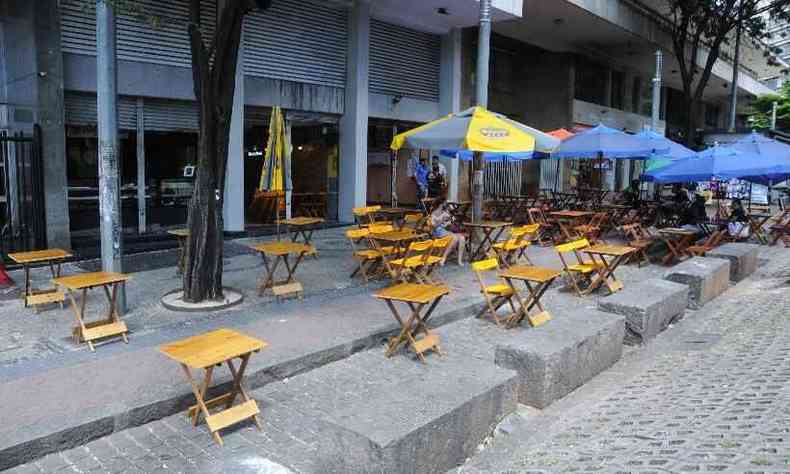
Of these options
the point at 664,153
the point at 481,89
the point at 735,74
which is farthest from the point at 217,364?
the point at 735,74

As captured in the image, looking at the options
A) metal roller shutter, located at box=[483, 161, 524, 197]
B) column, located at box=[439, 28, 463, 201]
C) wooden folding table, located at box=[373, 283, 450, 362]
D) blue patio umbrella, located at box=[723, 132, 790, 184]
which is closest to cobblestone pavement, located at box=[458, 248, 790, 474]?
wooden folding table, located at box=[373, 283, 450, 362]

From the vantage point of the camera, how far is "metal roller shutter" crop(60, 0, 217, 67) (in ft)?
32.9

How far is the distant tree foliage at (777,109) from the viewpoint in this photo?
41975 millimetres

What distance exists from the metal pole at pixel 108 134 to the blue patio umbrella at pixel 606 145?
9185 millimetres

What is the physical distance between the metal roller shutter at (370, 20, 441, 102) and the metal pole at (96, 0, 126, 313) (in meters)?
9.67

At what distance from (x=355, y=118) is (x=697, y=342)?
985 centimetres

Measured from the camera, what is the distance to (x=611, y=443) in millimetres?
4062

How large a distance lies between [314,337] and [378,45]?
1134 cm

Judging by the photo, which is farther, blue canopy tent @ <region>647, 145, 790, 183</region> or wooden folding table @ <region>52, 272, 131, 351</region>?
blue canopy tent @ <region>647, 145, 790, 183</region>

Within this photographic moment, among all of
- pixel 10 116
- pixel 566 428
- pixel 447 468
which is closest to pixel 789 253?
pixel 566 428

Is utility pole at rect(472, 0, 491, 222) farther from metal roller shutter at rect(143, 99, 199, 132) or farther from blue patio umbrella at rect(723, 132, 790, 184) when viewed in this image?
metal roller shutter at rect(143, 99, 199, 132)

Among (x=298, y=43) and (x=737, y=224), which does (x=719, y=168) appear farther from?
(x=298, y=43)

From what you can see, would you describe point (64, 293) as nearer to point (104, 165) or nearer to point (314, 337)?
point (104, 165)

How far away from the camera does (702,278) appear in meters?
8.42
